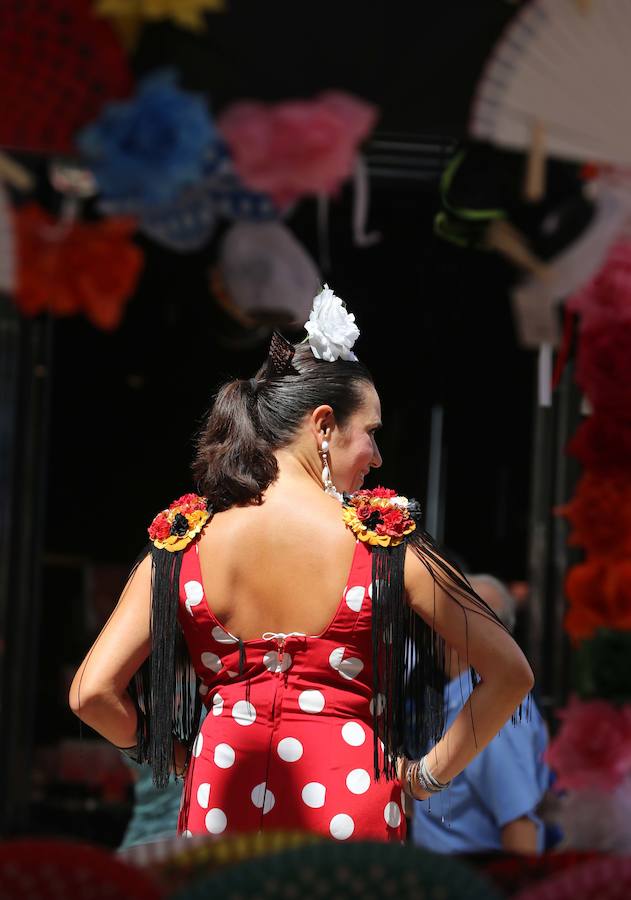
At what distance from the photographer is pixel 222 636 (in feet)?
8.40

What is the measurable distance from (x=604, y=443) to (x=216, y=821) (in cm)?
136

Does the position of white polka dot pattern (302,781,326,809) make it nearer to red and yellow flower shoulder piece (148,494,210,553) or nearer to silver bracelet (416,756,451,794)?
silver bracelet (416,756,451,794)

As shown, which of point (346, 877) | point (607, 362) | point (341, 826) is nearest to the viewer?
point (346, 877)

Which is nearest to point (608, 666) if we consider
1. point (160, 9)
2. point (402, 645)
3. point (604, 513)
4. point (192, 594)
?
point (604, 513)

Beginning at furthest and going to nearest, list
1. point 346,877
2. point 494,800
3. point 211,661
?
1. point 494,800
2. point 211,661
3. point 346,877

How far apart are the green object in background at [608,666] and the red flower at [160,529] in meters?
1.12

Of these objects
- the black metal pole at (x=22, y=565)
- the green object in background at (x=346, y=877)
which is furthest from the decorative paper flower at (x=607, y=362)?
the green object in background at (x=346, y=877)

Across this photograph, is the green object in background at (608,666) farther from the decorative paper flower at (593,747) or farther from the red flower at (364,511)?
the red flower at (364,511)

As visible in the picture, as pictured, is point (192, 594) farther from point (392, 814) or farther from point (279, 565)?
point (392, 814)

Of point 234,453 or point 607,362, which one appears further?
point 607,362

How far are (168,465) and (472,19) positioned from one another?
3777mm

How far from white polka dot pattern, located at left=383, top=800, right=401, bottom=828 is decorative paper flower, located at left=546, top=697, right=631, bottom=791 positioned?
2.30 feet

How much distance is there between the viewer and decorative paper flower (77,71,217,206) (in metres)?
2.39

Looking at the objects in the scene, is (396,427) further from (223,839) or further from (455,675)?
(223,839)
